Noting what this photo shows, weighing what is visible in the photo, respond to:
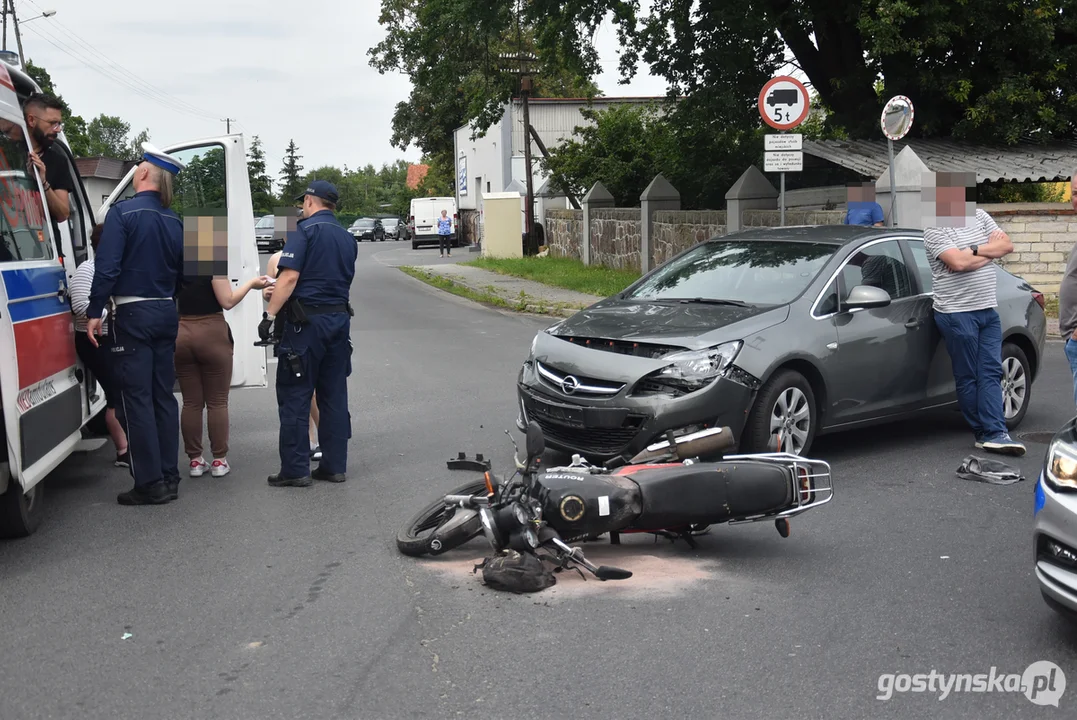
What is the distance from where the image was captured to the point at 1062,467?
4352 mm

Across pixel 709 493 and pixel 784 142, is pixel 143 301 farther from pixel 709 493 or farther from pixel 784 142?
pixel 784 142

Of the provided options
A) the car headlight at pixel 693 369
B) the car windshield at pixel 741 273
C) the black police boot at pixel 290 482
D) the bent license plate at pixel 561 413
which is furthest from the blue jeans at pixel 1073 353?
the black police boot at pixel 290 482

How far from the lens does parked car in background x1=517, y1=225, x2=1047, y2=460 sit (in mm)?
6777

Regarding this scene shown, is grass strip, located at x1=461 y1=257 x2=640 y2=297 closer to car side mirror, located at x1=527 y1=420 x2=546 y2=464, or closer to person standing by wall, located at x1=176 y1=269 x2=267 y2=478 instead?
person standing by wall, located at x1=176 y1=269 x2=267 y2=478

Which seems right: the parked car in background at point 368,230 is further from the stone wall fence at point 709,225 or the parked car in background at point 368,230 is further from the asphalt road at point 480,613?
the asphalt road at point 480,613

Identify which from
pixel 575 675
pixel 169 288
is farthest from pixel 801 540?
pixel 169 288

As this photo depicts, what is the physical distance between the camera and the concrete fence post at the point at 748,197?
19.9 m

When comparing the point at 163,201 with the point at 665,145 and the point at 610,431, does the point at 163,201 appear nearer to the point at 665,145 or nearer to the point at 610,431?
the point at 610,431

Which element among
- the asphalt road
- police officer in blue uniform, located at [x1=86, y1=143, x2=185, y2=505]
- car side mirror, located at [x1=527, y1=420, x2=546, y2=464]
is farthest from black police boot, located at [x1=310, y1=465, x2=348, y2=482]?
car side mirror, located at [x1=527, y1=420, x2=546, y2=464]

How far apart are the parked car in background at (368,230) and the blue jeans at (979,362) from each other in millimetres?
61474

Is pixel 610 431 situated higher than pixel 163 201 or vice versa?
pixel 163 201

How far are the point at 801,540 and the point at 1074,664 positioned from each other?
1793 millimetres

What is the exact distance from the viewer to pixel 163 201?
6797mm

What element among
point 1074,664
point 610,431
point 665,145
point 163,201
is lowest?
point 1074,664
